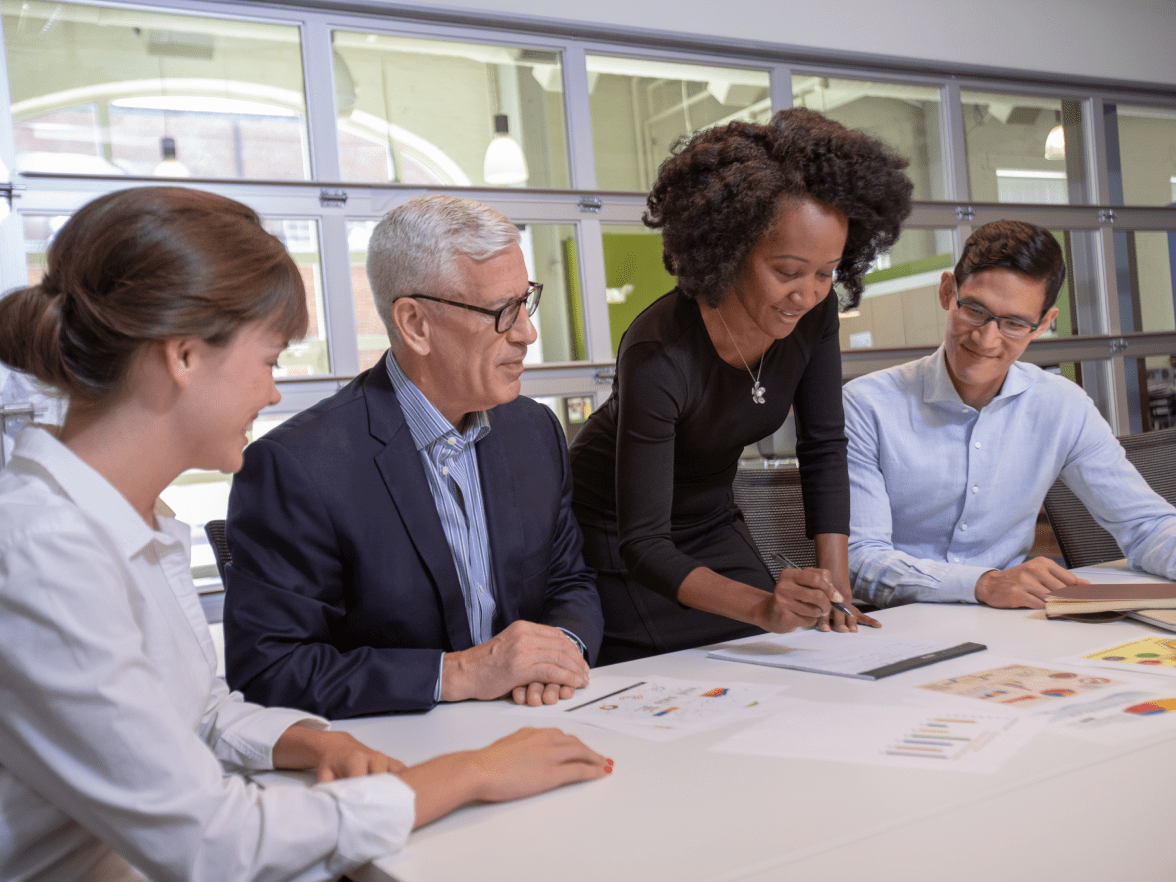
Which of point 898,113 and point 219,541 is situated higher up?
point 898,113

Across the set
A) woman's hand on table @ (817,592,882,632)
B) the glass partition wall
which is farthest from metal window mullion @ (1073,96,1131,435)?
woman's hand on table @ (817,592,882,632)

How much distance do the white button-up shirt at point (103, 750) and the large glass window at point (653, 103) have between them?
15.1 feet

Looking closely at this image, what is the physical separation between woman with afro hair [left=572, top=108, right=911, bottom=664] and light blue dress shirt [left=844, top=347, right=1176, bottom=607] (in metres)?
0.20

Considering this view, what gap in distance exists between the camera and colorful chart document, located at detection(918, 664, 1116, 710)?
1.17 metres


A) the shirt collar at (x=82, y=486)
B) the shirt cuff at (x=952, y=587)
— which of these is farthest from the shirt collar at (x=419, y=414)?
the shirt cuff at (x=952, y=587)

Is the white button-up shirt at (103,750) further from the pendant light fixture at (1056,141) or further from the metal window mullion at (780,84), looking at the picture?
the pendant light fixture at (1056,141)

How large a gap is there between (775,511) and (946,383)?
49cm

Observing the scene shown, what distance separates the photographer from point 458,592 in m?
1.55

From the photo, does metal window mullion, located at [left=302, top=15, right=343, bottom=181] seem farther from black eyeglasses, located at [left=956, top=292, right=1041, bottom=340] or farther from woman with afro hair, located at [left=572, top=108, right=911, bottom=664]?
black eyeglasses, located at [left=956, top=292, right=1041, bottom=340]

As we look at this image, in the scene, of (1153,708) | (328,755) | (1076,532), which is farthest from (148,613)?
(1076,532)

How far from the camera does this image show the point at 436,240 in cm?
158

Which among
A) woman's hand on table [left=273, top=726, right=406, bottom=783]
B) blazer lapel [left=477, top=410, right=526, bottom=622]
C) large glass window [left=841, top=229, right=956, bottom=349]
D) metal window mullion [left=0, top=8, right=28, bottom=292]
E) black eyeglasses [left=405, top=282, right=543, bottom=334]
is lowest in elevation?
woman's hand on table [left=273, top=726, right=406, bottom=783]

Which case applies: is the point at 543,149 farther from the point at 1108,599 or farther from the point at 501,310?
the point at 1108,599

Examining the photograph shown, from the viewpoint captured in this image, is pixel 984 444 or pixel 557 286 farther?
pixel 557 286
